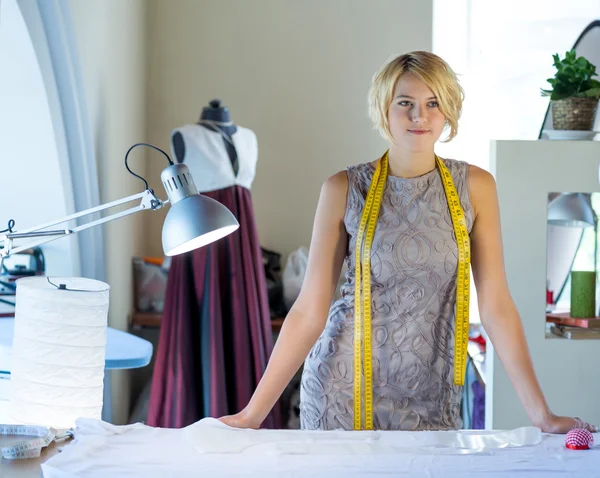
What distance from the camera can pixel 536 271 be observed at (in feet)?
9.82

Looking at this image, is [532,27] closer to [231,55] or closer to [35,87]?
[231,55]

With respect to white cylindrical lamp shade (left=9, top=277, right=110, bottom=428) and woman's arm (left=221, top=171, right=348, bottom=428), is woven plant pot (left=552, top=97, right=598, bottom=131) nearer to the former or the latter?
woman's arm (left=221, top=171, right=348, bottom=428)

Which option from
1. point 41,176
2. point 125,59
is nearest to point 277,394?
point 41,176

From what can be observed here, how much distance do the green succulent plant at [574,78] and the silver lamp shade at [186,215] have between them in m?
1.70

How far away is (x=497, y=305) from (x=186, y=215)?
2.47 feet

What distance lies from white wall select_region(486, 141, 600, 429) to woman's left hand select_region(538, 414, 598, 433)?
3.87 feet

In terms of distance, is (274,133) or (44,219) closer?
(44,219)

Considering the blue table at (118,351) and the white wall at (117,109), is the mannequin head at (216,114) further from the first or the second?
the blue table at (118,351)

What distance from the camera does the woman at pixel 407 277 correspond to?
79.4 inches

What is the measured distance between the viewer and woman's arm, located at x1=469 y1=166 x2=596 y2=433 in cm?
186

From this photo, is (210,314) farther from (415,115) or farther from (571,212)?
(415,115)

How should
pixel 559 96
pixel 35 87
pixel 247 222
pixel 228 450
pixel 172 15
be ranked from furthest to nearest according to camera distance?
pixel 172 15, pixel 247 222, pixel 559 96, pixel 35 87, pixel 228 450

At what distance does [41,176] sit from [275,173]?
5.82 feet

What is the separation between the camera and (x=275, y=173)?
4578 mm
